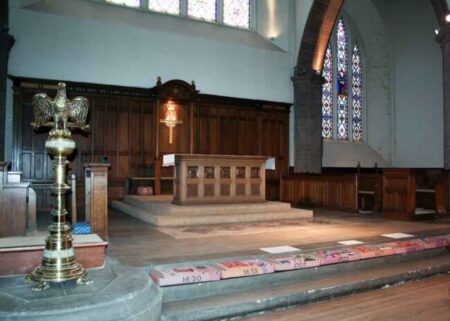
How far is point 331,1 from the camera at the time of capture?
11.4 m

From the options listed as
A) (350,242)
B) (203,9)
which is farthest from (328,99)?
(350,242)

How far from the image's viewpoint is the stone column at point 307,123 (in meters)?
11.8

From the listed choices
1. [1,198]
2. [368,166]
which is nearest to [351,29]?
[368,166]

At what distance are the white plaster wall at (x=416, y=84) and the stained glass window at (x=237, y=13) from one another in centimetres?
593

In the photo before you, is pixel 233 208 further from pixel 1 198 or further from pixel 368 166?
pixel 368 166

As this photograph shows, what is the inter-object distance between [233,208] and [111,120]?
441 centimetres

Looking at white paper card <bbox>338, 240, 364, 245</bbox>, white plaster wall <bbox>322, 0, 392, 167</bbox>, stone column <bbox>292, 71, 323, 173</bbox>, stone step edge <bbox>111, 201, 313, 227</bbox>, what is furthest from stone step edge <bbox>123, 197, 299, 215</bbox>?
white plaster wall <bbox>322, 0, 392, 167</bbox>

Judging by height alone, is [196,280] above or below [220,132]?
below

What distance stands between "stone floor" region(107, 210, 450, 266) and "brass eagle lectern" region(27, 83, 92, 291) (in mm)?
836

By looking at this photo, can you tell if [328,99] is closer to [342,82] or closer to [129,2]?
[342,82]

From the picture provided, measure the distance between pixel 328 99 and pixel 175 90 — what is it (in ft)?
19.7

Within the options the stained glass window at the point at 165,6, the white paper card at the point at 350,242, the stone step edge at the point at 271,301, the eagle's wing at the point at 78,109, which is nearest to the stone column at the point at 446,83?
the white paper card at the point at 350,242

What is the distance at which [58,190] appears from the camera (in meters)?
2.99

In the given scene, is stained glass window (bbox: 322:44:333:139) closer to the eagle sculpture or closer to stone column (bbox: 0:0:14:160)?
stone column (bbox: 0:0:14:160)
